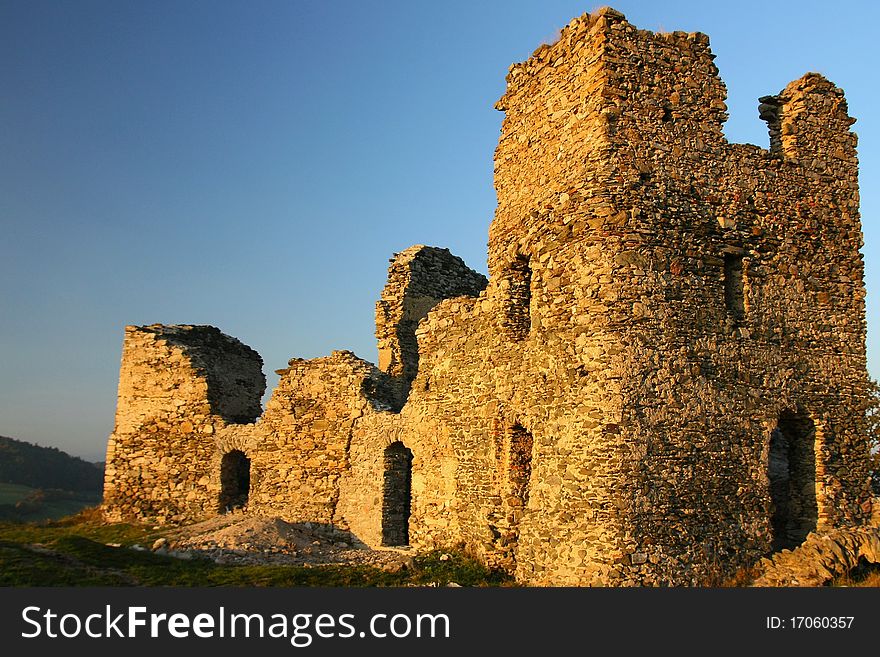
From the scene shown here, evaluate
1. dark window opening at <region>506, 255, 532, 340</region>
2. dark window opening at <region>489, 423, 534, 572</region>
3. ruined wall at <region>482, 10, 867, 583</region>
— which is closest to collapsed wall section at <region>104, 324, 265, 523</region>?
dark window opening at <region>489, 423, 534, 572</region>

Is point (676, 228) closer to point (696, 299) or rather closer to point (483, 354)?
point (696, 299)

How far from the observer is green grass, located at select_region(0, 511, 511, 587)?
10695 millimetres

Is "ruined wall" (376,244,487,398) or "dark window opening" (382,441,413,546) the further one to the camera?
"ruined wall" (376,244,487,398)

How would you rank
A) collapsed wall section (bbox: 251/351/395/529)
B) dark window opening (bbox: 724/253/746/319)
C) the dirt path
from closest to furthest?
dark window opening (bbox: 724/253/746/319)
the dirt path
collapsed wall section (bbox: 251/351/395/529)

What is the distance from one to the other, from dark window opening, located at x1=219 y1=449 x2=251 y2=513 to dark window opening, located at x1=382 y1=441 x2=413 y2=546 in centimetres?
448

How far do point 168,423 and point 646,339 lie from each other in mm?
13026

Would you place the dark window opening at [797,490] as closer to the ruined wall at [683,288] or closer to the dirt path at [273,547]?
the ruined wall at [683,288]

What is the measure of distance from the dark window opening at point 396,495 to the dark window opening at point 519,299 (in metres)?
4.04

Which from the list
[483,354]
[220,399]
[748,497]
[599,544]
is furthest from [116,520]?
[748,497]

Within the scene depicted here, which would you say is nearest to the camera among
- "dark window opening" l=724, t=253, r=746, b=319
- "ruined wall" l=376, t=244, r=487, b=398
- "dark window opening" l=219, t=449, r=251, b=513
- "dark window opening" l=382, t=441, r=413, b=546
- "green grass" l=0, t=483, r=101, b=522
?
"dark window opening" l=724, t=253, r=746, b=319

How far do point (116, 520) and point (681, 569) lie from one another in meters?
14.2

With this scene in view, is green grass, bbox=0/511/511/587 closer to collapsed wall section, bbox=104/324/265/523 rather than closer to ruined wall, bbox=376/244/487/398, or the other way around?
collapsed wall section, bbox=104/324/265/523

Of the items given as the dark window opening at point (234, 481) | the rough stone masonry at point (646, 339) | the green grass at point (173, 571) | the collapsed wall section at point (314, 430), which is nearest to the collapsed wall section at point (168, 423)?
the dark window opening at point (234, 481)

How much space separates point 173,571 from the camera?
1186 centimetres
